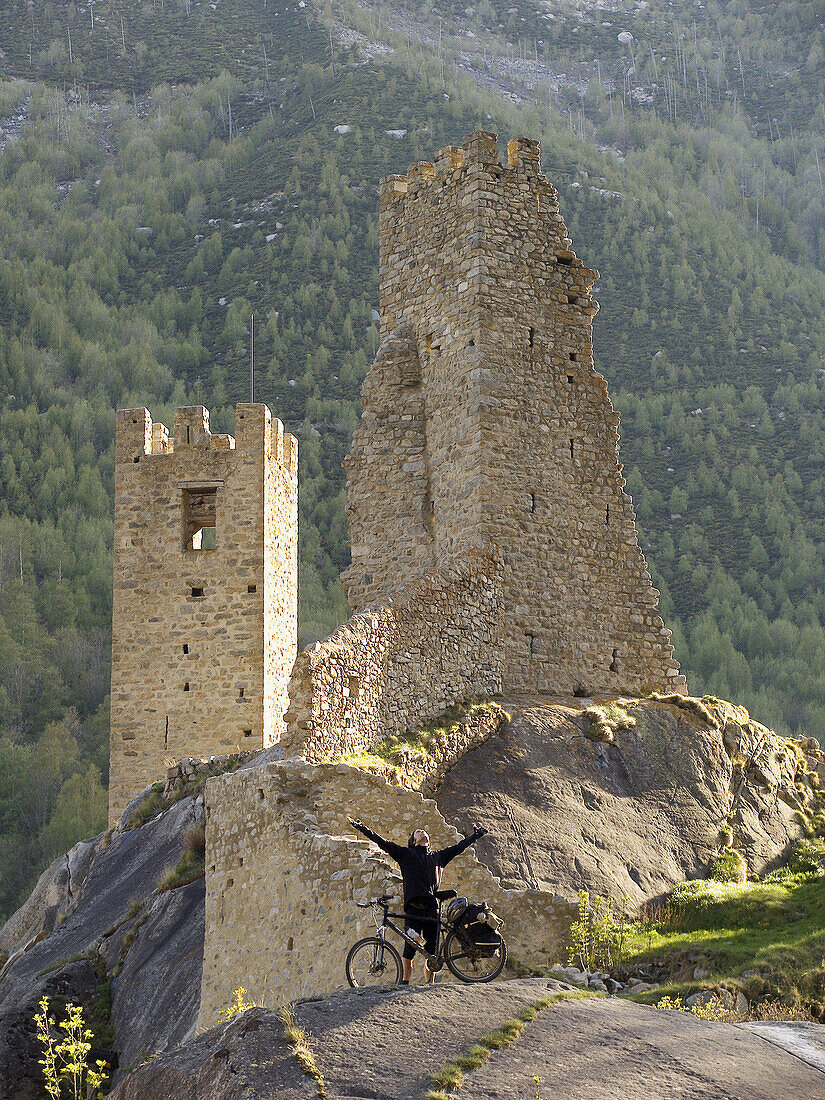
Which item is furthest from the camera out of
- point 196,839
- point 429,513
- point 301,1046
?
point 429,513

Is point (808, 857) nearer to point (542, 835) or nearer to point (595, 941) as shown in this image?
point (542, 835)

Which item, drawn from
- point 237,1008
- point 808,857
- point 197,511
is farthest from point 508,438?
point 197,511

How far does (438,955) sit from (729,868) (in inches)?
319

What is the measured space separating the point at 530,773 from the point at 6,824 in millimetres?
42352

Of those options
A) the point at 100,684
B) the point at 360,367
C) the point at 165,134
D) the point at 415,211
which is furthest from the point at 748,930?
the point at 165,134

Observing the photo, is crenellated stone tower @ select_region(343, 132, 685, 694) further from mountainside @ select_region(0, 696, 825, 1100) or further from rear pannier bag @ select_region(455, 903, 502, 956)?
rear pannier bag @ select_region(455, 903, 502, 956)

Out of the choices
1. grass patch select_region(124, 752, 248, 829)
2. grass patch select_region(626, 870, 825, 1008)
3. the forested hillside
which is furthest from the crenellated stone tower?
the forested hillside

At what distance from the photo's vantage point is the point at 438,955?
1194 cm

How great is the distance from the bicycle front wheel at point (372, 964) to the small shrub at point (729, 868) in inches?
265

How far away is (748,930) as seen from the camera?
658 inches

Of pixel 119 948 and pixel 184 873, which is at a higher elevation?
pixel 184 873

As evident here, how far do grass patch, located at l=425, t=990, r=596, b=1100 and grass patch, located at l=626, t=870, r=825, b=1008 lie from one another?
11.1 feet

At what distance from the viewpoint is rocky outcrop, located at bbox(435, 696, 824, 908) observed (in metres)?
17.6

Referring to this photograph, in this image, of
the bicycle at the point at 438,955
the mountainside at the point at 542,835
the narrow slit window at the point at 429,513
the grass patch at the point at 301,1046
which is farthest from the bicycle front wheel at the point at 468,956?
the narrow slit window at the point at 429,513
